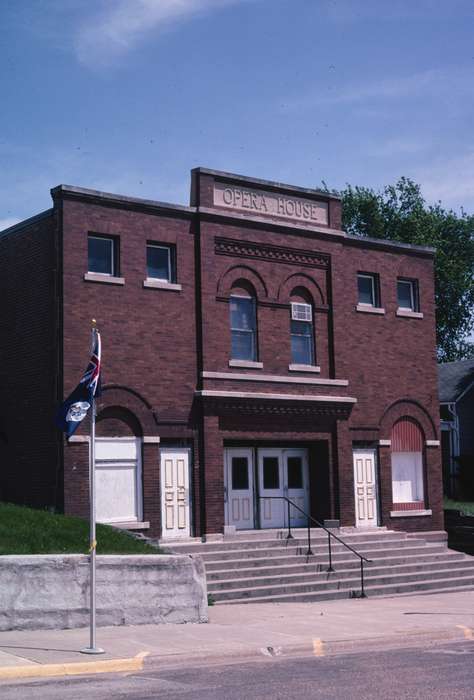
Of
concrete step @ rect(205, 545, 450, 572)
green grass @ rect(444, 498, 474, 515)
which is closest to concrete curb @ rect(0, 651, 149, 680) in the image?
concrete step @ rect(205, 545, 450, 572)

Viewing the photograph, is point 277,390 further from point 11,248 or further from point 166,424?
point 11,248

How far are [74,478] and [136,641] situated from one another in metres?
8.20

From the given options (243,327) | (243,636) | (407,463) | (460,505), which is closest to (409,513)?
(407,463)

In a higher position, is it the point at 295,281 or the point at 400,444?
the point at 295,281

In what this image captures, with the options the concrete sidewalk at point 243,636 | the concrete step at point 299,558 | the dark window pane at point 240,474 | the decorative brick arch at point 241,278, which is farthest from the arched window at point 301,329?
the concrete sidewalk at point 243,636

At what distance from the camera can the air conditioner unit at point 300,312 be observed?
27.1m

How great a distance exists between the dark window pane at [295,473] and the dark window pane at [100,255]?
23.8 ft

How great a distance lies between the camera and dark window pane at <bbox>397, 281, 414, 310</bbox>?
3020 cm

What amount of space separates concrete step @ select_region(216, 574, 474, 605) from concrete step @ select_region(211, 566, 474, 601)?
0.05 m

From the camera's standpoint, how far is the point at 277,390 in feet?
86.4

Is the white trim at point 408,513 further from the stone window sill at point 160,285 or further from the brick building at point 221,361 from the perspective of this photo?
the stone window sill at point 160,285

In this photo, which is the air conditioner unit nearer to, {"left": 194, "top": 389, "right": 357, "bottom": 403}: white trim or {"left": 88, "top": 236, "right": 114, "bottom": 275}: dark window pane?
{"left": 194, "top": 389, "right": 357, "bottom": 403}: white trim

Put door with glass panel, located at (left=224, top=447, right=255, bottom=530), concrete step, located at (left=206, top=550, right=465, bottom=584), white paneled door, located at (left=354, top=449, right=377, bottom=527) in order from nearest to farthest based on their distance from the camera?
concrete step, located at (left=206, top=550, right=465, bottom=584), door with glass panel, located at (left=224, top=447, right=255, bottom=530), white paneled door, located at (left=354, top=449, right=377, bottom=527)

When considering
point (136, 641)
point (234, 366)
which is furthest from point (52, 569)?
point (234, 366)
